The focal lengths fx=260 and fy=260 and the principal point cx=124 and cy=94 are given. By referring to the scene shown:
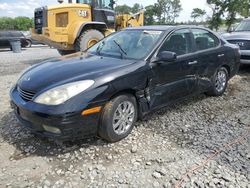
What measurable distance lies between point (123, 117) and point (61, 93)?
95 centimetres

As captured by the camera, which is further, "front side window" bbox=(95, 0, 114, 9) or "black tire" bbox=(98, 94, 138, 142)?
"front side window" bbox=(95, 0, 114, 9)

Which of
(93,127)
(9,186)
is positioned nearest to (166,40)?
(93,127)

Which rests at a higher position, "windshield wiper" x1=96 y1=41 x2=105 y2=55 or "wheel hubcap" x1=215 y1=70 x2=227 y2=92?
"windshield wiper" x1=96 y1=41 x2=105 y2=55

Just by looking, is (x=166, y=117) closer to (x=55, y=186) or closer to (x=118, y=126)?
(x=118, y=126)

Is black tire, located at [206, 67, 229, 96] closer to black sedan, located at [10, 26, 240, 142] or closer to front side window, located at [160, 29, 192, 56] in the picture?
black sedan, located at [10, 26, 240, 142]

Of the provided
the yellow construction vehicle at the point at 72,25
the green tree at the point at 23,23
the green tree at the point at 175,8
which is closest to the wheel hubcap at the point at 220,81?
the yellow construction vehicle at the point at 72,25

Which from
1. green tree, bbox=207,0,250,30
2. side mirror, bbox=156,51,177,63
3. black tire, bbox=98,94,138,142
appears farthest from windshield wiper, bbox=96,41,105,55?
green tree, bbox=207,0,250,30

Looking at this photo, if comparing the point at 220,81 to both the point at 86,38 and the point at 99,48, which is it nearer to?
the point at 99,48

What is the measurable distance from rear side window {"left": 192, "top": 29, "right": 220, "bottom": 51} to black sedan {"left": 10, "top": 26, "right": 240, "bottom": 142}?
2 centimetres

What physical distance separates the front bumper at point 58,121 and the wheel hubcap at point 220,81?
3.23 m

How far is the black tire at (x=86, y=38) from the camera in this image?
9055 millimetres

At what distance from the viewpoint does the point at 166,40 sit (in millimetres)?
4172

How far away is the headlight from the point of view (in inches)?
120

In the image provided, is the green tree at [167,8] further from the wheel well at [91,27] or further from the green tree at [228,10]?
the wheel well at [91,27]
